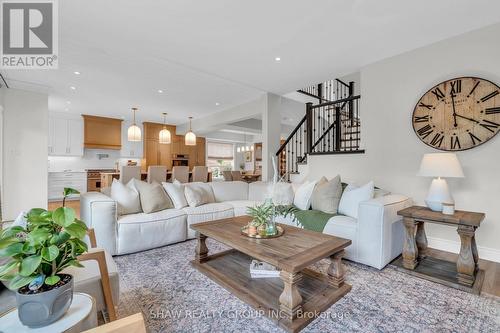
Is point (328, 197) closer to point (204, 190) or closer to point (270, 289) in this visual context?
point (270, 289)

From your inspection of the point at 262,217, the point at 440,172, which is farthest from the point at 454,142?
the point at 262,217

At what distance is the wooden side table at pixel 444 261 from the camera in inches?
83.2

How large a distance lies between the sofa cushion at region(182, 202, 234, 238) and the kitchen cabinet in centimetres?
535

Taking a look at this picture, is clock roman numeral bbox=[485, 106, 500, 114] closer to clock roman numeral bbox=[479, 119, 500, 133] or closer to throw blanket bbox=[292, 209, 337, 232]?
clock roman numeral bbox=[479, 119, 500, 133]

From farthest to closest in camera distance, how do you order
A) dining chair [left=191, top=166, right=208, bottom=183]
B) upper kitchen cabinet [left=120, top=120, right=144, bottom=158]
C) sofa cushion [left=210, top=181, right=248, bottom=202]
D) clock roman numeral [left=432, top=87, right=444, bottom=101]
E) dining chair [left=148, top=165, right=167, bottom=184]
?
upper kitchen cabinet [left=120, top=120, right=144, bottom=158] → dining chair [left=191, top=166, right=208, bottom=183] → dining chair [left=148, top=165, right=167, bottom=184] → sofa cushion [left=210, top=181, right=248, bottom=202] → clock roman numeral [left=432, top=87, right=444, bottom=101]

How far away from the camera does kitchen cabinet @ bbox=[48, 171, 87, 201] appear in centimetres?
673

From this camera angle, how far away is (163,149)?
28.3ft

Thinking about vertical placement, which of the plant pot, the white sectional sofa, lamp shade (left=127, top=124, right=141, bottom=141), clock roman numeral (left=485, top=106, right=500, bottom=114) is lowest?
the white sectional sofa

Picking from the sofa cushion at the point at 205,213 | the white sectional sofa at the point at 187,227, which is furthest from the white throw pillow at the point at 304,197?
the sofa cushion at the point at 205,213

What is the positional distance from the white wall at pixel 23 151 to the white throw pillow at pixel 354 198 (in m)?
5.61

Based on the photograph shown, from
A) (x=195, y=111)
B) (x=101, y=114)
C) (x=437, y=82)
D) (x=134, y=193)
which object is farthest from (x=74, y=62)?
(x=437, y=82)

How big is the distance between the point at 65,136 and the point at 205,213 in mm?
6118

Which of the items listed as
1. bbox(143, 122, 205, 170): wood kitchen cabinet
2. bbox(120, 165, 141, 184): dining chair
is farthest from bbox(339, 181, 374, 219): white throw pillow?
bbox(143, 122, 205, 170): wood kitchen cabinet

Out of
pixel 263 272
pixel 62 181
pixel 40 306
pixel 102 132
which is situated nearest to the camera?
pixel 40 306
